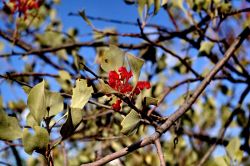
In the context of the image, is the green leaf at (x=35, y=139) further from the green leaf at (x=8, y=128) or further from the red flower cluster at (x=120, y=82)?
the red flower cluster at (x=120, y=82)

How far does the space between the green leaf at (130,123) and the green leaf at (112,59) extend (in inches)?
3.8

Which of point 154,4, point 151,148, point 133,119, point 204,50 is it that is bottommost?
point 133,119

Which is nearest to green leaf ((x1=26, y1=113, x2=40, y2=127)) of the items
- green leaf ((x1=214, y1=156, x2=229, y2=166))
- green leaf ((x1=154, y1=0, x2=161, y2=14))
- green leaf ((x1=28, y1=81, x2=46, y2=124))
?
green leaf ((x1=28, y1=81, x2=46, y2=124))

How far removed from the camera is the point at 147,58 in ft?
5.99

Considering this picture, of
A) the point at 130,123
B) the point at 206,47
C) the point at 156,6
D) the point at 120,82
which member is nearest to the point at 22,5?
the point at 156,6

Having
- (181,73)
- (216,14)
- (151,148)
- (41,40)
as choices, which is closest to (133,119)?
(216,14)

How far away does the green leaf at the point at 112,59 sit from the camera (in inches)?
28.0

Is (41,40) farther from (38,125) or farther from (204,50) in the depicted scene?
(38,125)

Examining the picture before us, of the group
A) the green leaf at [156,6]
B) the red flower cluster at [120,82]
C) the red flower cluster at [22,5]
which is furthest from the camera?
the red flower cluster at [22,5]

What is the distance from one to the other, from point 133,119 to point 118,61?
115 millimetres

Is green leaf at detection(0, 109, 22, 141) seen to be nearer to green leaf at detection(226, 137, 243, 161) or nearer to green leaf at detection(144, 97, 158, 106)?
green leaf at detection(144, 97, 158, 106)

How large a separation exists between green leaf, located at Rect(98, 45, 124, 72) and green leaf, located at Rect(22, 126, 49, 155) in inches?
6.4

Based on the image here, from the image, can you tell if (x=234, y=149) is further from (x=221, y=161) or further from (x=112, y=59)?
(x=112, y=59)

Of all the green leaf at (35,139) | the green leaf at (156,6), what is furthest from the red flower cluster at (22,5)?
the green leaf at (35,139)
